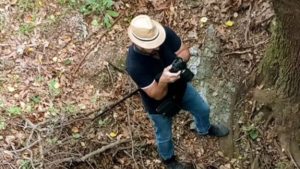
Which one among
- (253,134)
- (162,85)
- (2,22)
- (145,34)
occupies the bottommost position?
(253,134)

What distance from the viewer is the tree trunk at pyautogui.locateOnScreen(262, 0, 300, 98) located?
14.0 ft

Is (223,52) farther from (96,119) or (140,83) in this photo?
(140,83)

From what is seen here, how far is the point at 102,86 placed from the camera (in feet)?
20.1

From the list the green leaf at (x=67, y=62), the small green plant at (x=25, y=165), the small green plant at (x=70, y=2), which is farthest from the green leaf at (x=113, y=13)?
the small green plant at (x=25, y=165)

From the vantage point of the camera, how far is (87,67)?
627 centimetres

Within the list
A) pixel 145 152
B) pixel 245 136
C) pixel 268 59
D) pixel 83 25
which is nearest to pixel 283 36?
pixel 268 59

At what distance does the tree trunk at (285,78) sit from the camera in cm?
468

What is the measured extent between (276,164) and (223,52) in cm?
136

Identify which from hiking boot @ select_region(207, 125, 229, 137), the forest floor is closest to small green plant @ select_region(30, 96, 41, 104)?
the forest floor

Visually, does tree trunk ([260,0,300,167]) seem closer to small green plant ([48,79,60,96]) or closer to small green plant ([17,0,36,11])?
small green plant ([48,79,60,96])

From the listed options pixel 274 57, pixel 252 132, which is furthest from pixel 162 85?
pixel 252 132

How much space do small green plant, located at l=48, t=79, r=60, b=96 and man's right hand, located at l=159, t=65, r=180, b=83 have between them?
2.18 metres

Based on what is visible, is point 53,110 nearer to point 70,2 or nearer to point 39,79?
point 39,79

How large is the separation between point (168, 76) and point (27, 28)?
301 centimetres
